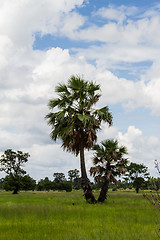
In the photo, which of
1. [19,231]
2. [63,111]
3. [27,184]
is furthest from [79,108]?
[27,184]

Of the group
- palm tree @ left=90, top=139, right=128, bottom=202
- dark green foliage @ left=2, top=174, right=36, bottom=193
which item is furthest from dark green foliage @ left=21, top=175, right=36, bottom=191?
palm tree @ left=90, top=139, right=128, bottom=202

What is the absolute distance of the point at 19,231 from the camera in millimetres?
10516

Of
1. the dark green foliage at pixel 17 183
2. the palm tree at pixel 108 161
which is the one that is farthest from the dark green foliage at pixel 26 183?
the palm tree at pixel 108 161

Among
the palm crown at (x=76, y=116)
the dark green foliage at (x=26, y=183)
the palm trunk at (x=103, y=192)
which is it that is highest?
the palm crown at (x=76, y=116)

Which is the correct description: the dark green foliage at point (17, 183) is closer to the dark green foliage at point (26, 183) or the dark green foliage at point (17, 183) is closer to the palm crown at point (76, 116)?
the dark green foliage at point (26, 183)

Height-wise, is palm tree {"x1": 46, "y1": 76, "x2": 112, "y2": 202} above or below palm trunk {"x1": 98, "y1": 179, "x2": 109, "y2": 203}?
above

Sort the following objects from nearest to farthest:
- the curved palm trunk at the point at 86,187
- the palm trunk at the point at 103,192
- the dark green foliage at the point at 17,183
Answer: the curved palm trunk at the point at 86,187 < the palm trunk at the point at 103,192 < the dark green foliage at the point at 17,183

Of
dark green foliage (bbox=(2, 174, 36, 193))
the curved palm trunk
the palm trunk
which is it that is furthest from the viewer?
dark green foliage (bbox=(2, 174, 36, 193))

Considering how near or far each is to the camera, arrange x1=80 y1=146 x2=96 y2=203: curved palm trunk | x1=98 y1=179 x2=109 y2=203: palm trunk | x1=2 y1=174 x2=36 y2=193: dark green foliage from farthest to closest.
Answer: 1. x1=2 y1=174 x2=36 y2=193: dark green foliage
2. x1=98 y1=179 x2=109 y2=203: palm trunk
3. x1=80 y1=146 x2=96 y2=203: curved palm trunk

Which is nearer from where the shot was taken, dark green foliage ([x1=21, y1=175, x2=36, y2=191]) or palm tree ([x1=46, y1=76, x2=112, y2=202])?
palm tree ([x1=46, y1=76, x2=112, y2=202])

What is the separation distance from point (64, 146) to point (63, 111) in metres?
3.61

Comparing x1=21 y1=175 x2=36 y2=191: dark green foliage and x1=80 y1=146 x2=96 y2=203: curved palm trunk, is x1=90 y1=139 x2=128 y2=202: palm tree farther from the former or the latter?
x1=21 y1=175 x2=36 y2=191: dark green foliage

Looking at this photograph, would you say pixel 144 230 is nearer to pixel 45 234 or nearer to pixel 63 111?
pixel 45 234

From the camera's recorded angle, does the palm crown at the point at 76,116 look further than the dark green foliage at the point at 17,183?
No
